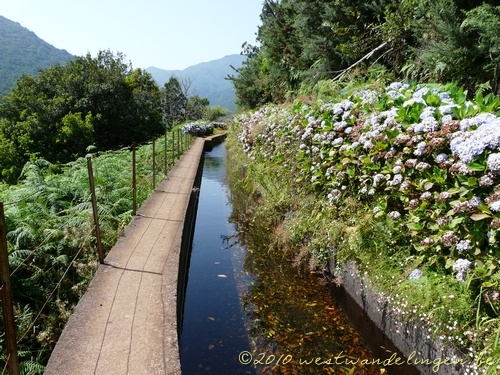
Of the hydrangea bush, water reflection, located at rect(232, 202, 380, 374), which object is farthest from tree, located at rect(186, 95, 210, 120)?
water reflection, located at rect(232, 202, 380, 374)

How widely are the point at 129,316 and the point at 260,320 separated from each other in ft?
5.39

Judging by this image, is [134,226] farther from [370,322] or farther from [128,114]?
[128,114]

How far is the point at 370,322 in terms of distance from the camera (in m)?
4.09

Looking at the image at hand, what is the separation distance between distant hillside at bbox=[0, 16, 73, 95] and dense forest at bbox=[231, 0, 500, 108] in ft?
304

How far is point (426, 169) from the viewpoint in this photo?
12.2 ft

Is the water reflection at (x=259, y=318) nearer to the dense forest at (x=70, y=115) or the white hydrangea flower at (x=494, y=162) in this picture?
the white hydrangea flower at (x=494, y=162)

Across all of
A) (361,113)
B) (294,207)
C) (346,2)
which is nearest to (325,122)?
(361,113)

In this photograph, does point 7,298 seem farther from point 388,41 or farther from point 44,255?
point 388,41

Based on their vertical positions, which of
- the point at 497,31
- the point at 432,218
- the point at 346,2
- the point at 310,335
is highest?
the point at 346,2

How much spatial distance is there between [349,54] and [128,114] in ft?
55.5

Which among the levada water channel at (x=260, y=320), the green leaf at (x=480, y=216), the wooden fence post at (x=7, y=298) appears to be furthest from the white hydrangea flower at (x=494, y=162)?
the wooden fence post at (x=7, y=298)

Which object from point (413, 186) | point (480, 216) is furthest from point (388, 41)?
point (480, 216)

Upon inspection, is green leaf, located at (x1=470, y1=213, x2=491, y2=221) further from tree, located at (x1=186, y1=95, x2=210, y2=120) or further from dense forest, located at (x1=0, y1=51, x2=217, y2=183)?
tree, located at (x1=186, y1=95, x2=210, y2=120)

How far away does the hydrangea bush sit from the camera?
9.89 ft
